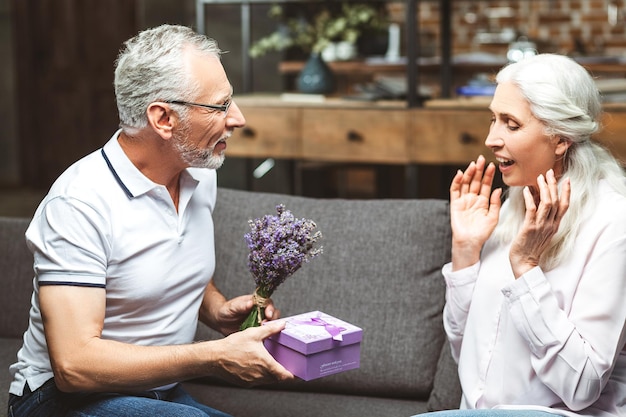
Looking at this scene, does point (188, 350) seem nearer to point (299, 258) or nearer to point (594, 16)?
point (299, 258)

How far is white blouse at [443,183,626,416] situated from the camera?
169 cm

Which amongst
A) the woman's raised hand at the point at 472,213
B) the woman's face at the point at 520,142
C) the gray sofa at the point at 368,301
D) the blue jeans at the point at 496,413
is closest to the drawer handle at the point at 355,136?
the gray sofa at the point at 368,301

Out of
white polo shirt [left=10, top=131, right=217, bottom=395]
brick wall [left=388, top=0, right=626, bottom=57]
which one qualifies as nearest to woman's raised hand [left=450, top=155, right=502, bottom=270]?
white polo shirt [left=10, top=131, right=217, bottom=395]

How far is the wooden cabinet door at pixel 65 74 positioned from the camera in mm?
6949

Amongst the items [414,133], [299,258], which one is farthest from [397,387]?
[414,133]

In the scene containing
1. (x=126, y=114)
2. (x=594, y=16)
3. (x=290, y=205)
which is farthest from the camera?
(x=594, y=16)

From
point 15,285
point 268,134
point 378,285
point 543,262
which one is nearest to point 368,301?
point 378,285

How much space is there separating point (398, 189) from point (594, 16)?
1755 millimetres

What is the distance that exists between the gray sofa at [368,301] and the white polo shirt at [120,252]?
46cm

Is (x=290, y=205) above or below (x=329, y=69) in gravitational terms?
below

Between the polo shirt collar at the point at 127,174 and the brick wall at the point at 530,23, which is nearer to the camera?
the polo shirt collar at the point at 127,174

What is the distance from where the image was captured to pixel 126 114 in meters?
1.78

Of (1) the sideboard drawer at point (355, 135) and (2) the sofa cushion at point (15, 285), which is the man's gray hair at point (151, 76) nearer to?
(2) the sofa cushion at point (15, 285)

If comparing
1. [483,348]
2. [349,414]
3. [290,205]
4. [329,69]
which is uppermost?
[329,69]
